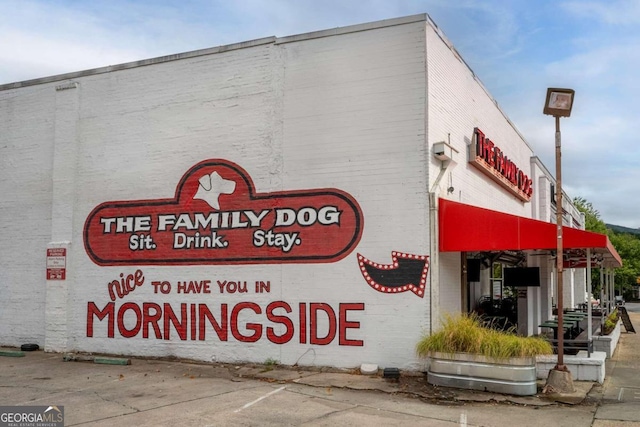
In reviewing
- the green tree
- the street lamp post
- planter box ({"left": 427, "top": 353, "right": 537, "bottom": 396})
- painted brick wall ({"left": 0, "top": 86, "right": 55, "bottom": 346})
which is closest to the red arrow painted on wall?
planter box ({"left": 427, "top": 353, "right": 537, "bottom": 396})

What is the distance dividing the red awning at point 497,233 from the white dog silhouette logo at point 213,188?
514 centimetres

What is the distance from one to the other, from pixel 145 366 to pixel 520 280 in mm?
11370

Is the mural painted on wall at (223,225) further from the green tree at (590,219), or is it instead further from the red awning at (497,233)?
the green tree at (590,219)

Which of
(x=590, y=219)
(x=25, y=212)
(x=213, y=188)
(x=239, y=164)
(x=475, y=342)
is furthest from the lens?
(x=590, y=219)

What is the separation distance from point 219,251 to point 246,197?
1464 millimetres

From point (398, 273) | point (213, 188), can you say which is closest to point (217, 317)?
point (213, 188)

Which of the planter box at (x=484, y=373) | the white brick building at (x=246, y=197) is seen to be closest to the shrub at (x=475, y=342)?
the planter box at (x=484, y=373)

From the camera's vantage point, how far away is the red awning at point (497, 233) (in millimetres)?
12281

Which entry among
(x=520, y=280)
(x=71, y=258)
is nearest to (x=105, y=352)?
(x=71, y=258)

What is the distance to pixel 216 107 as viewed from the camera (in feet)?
50.9

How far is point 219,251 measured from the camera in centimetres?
1519

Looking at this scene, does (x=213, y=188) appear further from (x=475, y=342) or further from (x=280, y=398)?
(x=475, y=342)

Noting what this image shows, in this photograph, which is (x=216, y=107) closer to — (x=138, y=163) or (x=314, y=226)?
(x=138, y=163)

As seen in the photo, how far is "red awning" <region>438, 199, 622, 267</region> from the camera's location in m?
12.3
